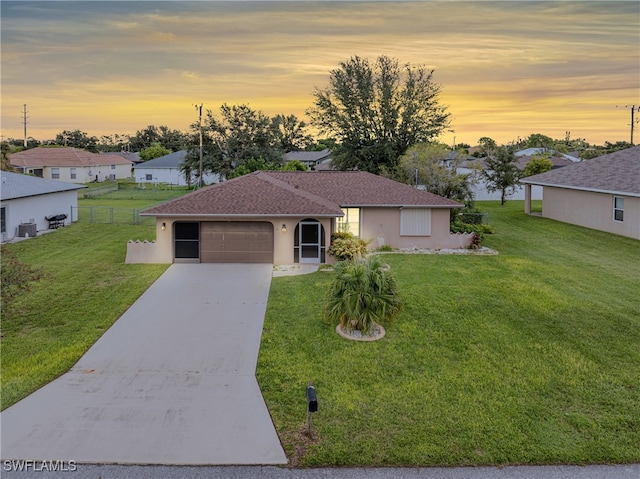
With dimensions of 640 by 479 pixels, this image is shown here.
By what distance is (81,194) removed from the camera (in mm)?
43844

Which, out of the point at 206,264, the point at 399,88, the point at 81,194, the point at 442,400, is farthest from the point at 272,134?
the point at 442,400

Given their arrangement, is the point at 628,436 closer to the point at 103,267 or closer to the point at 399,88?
the point at 103,267

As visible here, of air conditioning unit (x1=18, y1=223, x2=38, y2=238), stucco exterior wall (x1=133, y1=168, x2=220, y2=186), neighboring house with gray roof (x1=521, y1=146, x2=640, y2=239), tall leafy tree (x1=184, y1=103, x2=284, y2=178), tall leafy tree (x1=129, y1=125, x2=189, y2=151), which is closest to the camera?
air conditioning unit (x1=18, y1=223, x2=38, y2=238)

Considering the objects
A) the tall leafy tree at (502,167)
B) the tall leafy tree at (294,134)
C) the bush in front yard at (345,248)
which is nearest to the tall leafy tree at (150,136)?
the tall leafy tree at (294,134)

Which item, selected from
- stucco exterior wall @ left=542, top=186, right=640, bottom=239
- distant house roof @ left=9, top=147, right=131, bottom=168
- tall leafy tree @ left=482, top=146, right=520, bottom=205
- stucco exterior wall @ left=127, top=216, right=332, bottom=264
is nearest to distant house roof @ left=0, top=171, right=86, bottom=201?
stucco exterior wall @ left=127, top=216, right=332, bottom=264

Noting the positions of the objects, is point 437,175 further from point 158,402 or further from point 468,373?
point 158,402

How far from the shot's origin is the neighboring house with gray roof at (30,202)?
884 inches

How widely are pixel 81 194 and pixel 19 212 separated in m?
21.8

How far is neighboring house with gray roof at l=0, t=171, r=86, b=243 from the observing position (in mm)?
22453

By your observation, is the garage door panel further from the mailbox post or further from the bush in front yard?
the mailbox post

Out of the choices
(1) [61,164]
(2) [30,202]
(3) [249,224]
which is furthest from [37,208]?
(1) [61,164]

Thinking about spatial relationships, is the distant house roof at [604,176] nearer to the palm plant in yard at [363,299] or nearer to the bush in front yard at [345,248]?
the bush in front yard at [345,248]

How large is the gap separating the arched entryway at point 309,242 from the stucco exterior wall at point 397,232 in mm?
3081

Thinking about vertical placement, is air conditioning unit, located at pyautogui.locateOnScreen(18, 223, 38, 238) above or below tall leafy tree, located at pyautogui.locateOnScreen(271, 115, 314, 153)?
below
